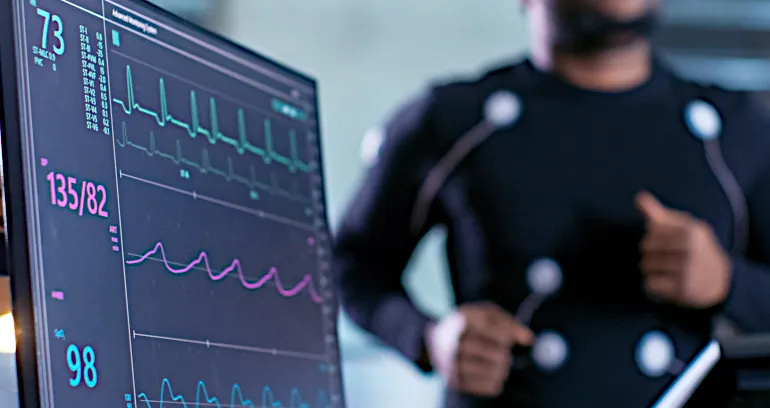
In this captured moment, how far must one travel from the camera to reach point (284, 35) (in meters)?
3.51

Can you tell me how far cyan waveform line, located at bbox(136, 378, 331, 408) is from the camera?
879mm

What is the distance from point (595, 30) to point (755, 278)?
16.2 inches

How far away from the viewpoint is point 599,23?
1588 mm

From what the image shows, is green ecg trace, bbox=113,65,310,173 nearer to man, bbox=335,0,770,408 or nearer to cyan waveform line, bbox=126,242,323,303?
cyan waveform line, bbox=126,242,323,303

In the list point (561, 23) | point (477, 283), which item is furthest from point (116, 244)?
point (561, 23)

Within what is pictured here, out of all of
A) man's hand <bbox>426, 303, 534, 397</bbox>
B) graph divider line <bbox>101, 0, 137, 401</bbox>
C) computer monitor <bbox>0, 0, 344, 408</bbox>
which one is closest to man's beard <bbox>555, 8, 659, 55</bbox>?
man's hand <bbox>426, 303, 534, 397</bbox>

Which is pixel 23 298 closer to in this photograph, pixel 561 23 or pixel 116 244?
pixel 116 244

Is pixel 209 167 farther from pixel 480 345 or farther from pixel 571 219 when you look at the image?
pixel 571 219

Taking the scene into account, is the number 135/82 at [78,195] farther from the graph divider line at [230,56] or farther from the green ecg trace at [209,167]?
the graph divider line at [230,56]

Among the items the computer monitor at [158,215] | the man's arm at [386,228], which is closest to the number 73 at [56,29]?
the computer monitor at [158,215]

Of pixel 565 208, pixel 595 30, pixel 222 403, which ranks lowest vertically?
pixel 222 403

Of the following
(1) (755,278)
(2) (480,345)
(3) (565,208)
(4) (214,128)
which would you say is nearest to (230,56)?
(4) (214,128)

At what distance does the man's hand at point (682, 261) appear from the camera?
1.44 m

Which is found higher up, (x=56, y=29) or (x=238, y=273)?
(x=56, y=29)
